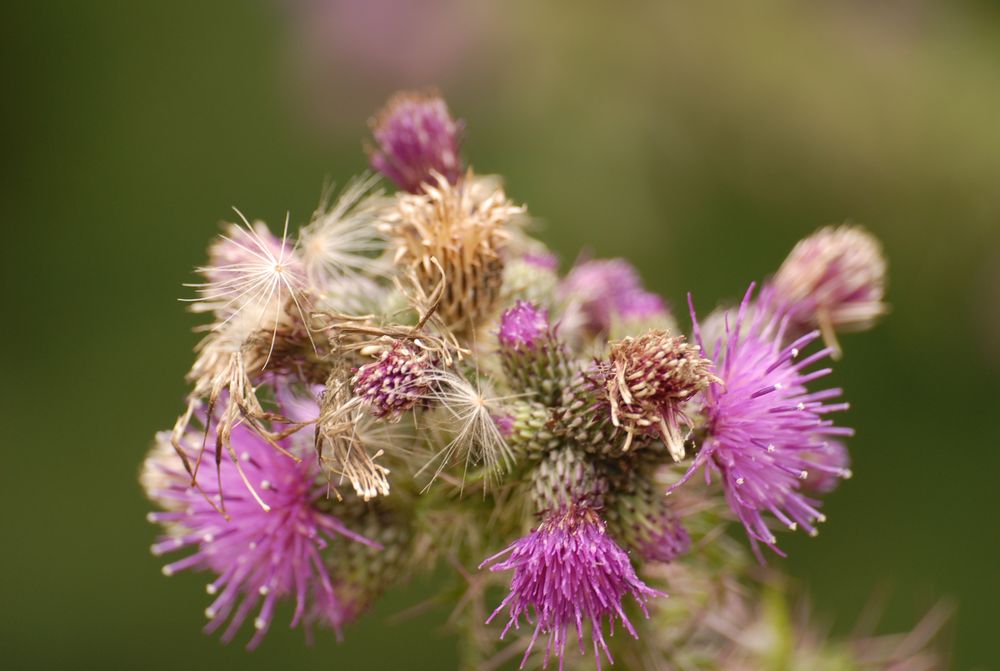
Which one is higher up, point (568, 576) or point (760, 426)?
point (760, 426)

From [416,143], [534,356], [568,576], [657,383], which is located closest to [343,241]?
[416,143]

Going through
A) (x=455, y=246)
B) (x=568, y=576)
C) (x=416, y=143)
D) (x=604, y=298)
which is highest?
(x=416, y=143)

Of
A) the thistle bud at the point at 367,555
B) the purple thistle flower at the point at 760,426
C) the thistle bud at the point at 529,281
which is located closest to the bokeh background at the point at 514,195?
the thistle bud at the point at 367,555

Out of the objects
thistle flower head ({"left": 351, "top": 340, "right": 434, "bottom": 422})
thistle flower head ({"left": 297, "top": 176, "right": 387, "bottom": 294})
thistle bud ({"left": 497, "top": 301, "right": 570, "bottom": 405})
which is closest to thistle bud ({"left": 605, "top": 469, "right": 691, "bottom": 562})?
thistle bud ({"left": 497, "top": 301, "right": 570, "bottom": 405})

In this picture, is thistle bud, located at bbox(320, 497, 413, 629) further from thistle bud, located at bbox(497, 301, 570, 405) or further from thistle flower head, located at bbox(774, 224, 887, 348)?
thistle flower head, located at bbox(774, 224, 887, 348)

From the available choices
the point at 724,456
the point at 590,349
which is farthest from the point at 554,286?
the point at 724,456

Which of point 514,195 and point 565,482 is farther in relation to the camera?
point 514,195

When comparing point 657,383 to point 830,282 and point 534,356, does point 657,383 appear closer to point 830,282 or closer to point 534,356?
point 534,356
